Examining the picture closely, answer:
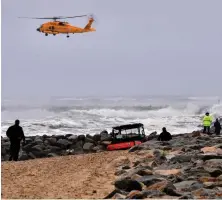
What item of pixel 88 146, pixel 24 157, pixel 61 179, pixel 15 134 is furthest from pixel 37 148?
pixel 61 179

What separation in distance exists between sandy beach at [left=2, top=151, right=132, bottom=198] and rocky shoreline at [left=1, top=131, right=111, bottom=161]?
7.37 meters

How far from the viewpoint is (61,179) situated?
10.3 metres

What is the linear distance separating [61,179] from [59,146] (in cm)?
1296

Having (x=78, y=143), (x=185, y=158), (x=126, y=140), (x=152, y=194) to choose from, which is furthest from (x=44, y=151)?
(x=152, y=194)

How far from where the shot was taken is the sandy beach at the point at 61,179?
28.7 feet

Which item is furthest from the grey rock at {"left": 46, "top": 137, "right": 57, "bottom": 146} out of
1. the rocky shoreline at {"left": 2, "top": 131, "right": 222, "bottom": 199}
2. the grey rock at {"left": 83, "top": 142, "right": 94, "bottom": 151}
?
the rocky shoreline at {"left": 2, "top": 131, "right": 222, "bottom": 199}

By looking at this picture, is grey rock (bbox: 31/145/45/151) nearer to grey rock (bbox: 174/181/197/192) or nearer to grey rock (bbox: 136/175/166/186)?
grey rock (bbox: 136/175/166/186)

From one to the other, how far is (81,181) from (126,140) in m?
10.0

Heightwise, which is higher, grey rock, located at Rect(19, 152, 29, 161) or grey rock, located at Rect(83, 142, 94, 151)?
grey rock, located at Rect(83, 142, 94, 151)

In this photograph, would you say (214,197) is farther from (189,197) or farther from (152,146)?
(152,146)

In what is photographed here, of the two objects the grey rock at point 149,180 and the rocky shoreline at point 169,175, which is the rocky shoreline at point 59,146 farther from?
the grey rock at point 149,180

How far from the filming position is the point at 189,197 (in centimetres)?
752

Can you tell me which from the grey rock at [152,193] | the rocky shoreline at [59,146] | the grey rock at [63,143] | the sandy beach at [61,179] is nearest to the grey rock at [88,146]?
the rocky shoreline at [59,146]

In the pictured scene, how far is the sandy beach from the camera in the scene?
8.73 meters
